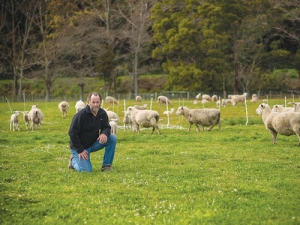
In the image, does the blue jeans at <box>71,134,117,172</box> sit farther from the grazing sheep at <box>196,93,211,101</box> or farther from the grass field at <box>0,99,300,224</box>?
the grazing sheep at <box>196,93,211,101</box>

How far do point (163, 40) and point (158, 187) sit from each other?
4788 centimetres

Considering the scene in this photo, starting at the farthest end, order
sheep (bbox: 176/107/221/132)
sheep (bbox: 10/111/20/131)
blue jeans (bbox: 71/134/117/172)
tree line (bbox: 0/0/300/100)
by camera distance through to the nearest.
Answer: tree line (bbox: 0/0/300/100), sheep (bbox: 10/111/20/131), sheep (bbox: 176/107/221/132), blue jeans (bbox: 71/134/117/172)

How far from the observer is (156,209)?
728 centimetres

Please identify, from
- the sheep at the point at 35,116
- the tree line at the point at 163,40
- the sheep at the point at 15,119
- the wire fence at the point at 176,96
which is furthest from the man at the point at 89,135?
the tree line at the point at 163,40

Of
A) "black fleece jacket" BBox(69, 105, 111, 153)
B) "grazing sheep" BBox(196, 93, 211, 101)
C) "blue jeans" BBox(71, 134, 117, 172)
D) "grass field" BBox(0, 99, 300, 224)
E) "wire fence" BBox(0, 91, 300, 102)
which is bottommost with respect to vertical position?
"grass field" BBox(0, 99, 300, 224)

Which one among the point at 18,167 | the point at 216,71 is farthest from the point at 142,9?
the point at 18,167

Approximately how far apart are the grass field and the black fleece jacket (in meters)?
0.80

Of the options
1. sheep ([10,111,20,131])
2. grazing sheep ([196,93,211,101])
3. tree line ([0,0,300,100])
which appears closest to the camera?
sheep ([10,111,20,131])

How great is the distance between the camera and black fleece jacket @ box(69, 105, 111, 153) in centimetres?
1037

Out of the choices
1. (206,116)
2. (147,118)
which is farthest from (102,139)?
(206,116)

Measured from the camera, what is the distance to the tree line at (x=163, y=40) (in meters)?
53.2

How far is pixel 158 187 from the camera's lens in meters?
8.87

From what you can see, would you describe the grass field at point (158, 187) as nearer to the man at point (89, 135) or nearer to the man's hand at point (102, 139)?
the man at point (89, 135)

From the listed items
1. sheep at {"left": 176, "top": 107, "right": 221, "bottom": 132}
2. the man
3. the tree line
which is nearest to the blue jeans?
the man
